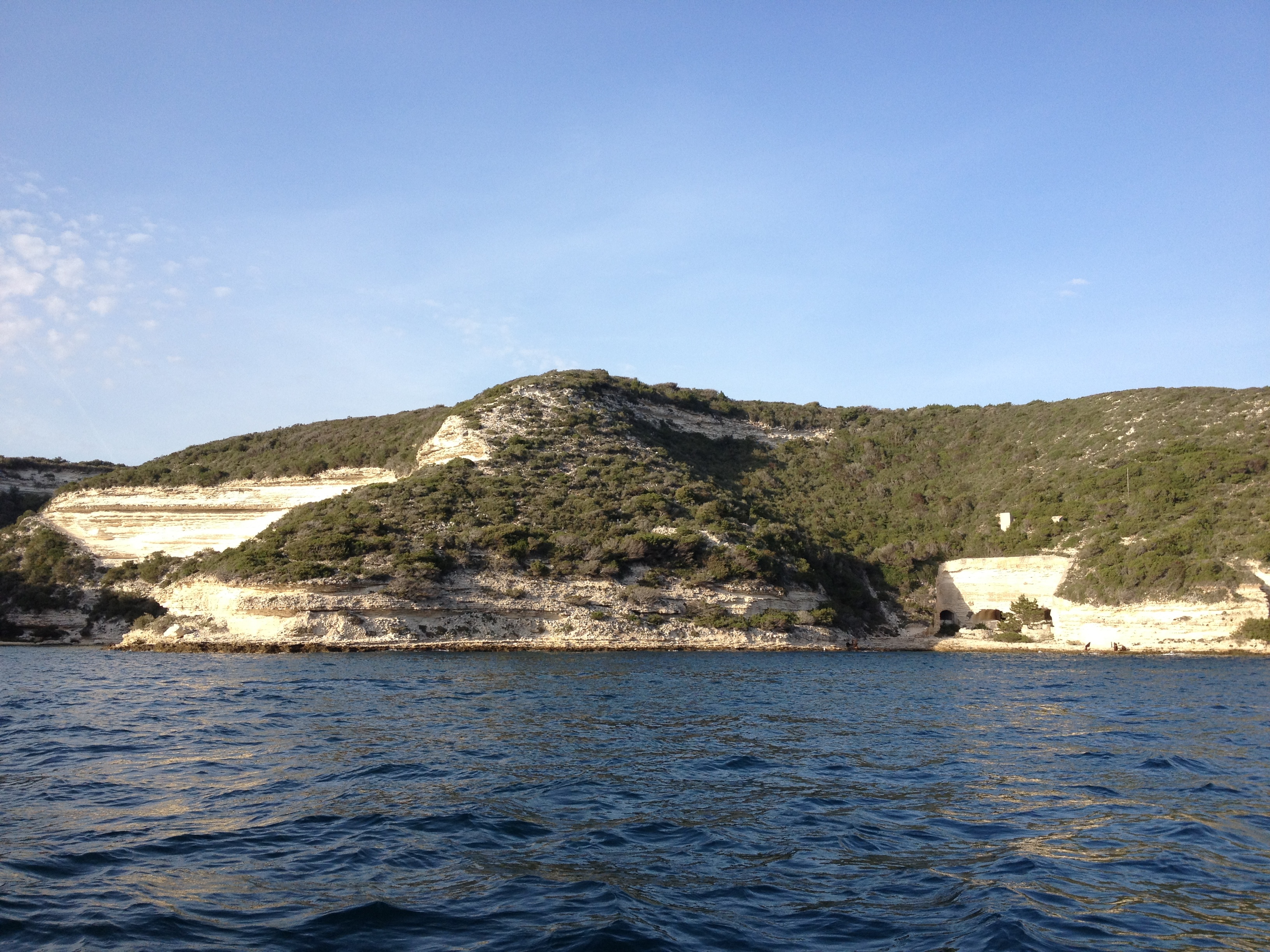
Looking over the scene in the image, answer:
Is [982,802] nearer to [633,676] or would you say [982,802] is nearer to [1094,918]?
[1094,918]

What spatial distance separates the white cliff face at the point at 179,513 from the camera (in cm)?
6178

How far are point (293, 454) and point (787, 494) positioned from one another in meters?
43.5

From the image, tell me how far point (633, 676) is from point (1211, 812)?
69.0 feet

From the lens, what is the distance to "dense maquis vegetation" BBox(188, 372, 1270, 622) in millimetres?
47562

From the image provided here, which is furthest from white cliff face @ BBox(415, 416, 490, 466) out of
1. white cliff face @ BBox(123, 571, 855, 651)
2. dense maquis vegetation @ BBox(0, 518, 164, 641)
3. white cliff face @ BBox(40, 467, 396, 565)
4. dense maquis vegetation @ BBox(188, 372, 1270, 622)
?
dense maquis vegetation @ BBox(0, 518, 164, 641)

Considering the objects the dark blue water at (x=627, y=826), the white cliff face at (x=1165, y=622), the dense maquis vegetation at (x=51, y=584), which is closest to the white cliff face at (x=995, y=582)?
the white cliff face at (x=1165, y=622)

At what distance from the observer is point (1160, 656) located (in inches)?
1743

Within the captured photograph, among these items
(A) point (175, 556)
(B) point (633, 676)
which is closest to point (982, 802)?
(B) point (633, 676)

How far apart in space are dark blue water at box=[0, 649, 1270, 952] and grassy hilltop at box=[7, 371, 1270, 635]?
28178mm

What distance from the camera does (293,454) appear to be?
7144cm

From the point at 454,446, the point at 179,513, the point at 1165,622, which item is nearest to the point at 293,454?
the point at 179,513

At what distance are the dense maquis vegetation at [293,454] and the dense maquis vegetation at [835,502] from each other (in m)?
7.59

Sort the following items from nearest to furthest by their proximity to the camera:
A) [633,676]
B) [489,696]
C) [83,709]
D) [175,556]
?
1. [83,709]
2. [489,696]
3. [633,676]
4. [175,556]

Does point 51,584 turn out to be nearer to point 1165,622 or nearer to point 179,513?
point 179,513
